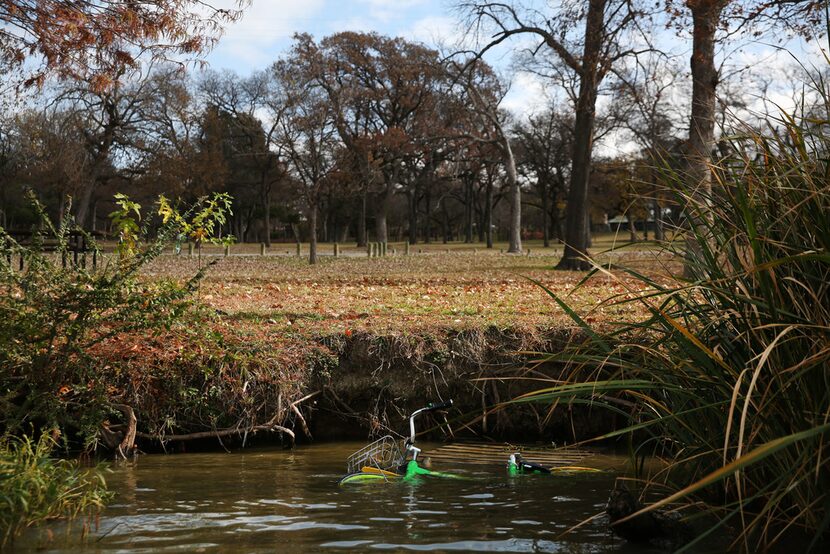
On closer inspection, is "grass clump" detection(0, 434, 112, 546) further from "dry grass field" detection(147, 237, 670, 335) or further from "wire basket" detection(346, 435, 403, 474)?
"dry grass field" detection(147, 237, 670, 335)

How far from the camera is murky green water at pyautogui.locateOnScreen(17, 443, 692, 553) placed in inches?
177

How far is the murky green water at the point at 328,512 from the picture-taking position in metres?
4.49

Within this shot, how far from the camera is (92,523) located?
4.84 metres

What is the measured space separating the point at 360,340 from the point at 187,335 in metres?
1.70

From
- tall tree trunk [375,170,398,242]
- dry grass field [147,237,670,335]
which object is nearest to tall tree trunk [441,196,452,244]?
tall tree trunk [375,170,398,242]

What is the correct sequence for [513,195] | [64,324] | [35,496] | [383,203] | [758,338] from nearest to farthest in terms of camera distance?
[758,338] → [35,496] → [64,324] → [513,195] → [383,203]

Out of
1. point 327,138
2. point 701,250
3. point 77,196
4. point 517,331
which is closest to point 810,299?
point 701,250

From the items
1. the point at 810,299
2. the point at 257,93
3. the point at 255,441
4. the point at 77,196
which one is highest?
the point at 257,93

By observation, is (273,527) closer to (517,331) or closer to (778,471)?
(778,471)

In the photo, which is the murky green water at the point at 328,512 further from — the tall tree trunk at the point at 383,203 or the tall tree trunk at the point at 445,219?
the tall tree trunk at the point at 445,219

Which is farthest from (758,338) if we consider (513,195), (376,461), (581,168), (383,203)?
(383,203)

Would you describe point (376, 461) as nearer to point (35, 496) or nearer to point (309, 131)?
point (35, 496)

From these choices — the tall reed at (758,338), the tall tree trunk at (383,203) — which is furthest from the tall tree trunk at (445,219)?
the tall reed at (758,338)

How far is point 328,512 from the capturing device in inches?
207
